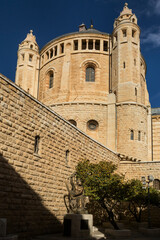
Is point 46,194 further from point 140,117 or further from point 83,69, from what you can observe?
point 83,69

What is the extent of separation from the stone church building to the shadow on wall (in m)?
0.03

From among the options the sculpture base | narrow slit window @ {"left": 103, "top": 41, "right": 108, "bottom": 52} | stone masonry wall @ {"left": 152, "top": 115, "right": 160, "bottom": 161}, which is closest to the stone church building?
stone masonry wall @ {"left": 152, "top": 115, "right": 160, "bottom": 161}

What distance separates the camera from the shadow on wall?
9406mm

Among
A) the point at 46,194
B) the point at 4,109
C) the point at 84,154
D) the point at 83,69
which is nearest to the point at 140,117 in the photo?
the point at 83,69

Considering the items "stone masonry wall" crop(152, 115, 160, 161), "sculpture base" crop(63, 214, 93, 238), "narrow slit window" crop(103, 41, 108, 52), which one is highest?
"narrow slit window" crop(103, 41, 108, 52)

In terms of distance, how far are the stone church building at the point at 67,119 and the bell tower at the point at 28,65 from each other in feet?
0.36

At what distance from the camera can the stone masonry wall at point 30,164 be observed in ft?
31.7

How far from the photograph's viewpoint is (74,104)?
25.8 meters

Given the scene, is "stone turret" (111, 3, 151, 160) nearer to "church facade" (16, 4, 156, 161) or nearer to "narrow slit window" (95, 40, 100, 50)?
"church facade" (16, 4, 156, 161)

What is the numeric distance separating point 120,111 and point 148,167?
5.77 meters

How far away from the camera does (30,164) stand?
35.9ft

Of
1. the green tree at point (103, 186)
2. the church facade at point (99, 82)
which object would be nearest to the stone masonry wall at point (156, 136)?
the church facade at point (99, 82)

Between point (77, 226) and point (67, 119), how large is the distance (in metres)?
14.7

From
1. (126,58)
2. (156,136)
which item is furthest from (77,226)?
(156,136)
